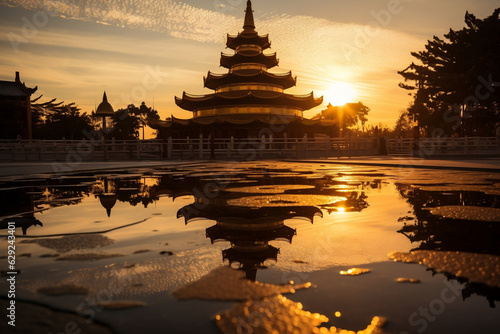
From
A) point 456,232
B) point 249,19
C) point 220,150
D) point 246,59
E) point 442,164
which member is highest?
point 249,19

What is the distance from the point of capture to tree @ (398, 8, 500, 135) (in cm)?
3019

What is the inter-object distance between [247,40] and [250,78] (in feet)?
20.6

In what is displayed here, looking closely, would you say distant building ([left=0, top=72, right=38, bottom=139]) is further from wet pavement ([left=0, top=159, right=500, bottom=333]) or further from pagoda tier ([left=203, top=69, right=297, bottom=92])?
wet pavement ([left=0, top=159, right=500, bottom=333])

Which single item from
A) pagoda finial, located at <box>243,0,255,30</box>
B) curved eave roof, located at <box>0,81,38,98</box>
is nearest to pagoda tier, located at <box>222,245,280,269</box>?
curved eave roof, located at <box>0,81,38,98</box>

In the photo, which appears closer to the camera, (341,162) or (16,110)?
(341,162)

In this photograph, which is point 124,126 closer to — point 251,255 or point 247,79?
point 247,79

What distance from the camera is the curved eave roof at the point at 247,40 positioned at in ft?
144

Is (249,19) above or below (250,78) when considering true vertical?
above

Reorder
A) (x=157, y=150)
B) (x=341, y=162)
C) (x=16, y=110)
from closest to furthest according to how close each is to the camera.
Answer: (x=341, y=162), (x=157, y=150), (x=16, y=110)

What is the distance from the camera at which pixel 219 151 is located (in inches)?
1128

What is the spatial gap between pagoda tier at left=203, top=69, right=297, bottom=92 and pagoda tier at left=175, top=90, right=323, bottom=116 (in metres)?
1.32

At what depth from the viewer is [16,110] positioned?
36.0 meters

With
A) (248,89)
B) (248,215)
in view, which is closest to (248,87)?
(248,89)

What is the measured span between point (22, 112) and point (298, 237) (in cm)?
4161
